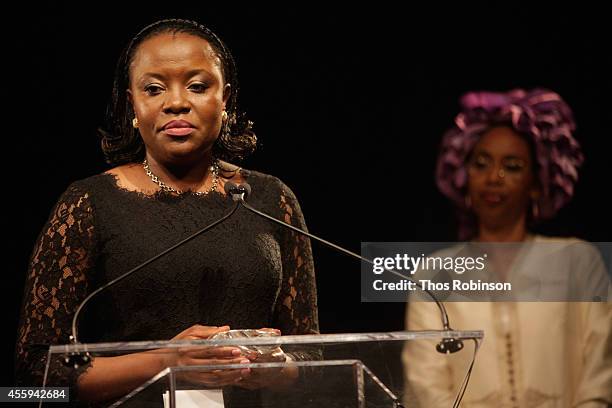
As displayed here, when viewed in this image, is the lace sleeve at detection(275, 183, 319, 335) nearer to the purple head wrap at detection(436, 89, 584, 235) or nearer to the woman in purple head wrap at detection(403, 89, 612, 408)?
the woman in purple head wrap at detection(403, 89, 612, 408)

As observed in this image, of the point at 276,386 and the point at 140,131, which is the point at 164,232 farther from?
the point at 276,386

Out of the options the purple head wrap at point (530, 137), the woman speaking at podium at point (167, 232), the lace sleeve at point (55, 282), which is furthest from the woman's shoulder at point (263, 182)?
the purple head wrap at point (530, 137)

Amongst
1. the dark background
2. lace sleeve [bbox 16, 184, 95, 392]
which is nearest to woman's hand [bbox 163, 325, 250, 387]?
lace sleeve [bbox 16, 184, 95, 392]

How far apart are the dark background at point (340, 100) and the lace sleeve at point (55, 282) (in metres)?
0.59

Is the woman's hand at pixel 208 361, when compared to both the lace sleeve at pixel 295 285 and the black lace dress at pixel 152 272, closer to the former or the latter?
the black lace dress at pixel 152 272

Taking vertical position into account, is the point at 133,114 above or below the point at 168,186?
above

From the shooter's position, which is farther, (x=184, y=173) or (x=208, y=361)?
(x=184, y=173)

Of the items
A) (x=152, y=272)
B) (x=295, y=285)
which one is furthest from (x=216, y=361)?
(x=295, y=285)

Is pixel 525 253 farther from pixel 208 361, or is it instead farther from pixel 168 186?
pixel 208 361

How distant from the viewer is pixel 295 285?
2205 mm

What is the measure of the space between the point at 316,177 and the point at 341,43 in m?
0.38

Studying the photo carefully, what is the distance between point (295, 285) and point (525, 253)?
71cm

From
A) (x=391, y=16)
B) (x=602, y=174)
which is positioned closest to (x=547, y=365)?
(x=602, y=174)

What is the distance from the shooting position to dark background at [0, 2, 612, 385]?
8.54 ft
